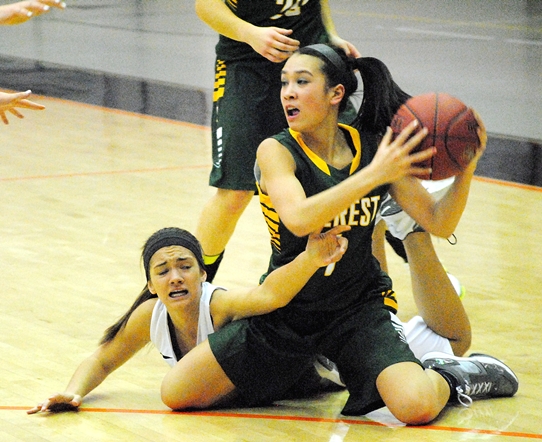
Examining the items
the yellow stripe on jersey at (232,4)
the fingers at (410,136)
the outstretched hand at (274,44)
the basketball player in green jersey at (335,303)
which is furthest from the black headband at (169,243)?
the yellow stripe on jersey at (232,4)

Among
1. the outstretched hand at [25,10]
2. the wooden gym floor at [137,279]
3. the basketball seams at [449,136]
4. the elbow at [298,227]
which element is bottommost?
the wooden gym floor at [137,279]

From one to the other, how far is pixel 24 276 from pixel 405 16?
12.5 meters

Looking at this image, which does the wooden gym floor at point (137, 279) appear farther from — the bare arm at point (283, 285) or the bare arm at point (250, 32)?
the bare arm at point (250, 32)

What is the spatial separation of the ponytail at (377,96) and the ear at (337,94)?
0.36 feet

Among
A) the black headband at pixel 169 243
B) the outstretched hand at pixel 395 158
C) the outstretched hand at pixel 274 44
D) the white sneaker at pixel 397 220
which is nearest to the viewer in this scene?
the outstretched hand at pixel 395 158

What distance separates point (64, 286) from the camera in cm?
468

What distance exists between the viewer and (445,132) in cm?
313

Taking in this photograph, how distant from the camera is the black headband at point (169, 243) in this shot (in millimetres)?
3438

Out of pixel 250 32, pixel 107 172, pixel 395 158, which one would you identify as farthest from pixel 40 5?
pixel 107 172

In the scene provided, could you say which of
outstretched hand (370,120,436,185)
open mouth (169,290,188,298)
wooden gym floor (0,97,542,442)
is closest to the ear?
outstretched hand (370,120,436,185)

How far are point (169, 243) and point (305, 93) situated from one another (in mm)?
659

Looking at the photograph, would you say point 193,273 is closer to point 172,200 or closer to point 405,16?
point 172,200

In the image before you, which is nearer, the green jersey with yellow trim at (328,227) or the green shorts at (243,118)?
the green jersey with yellow trim at (328,227)

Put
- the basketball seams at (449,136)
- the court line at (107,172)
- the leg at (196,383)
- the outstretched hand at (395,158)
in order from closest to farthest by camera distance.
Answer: the outstretched hand at (395,158), the basketball seams at (449,136), the leg at (196,383), the court line at (107,172)
